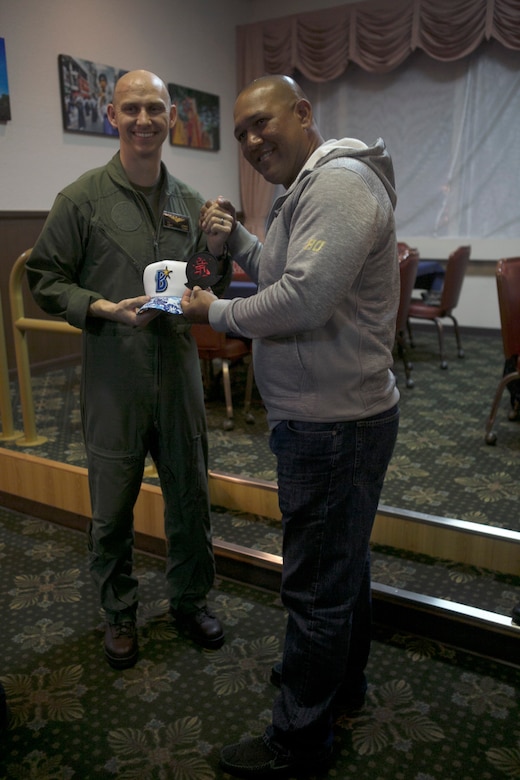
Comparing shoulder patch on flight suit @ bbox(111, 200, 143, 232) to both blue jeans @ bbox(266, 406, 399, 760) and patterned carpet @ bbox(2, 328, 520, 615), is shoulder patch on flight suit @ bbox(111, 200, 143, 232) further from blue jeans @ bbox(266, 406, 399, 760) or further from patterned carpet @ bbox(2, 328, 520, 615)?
patterned carpet @ bbox(2, 328, 520, 615)

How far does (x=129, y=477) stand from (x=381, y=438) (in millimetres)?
741

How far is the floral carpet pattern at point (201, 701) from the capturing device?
1377 mm

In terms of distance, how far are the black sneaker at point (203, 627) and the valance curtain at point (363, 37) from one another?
524 centimetres

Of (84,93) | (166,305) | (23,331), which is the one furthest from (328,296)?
(84,93)

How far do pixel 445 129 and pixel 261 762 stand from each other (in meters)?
5.86

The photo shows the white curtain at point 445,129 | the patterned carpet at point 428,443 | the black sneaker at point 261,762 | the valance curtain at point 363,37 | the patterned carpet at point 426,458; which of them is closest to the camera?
the black sneaker at point 261,762

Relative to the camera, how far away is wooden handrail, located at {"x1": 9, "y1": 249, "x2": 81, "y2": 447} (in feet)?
8.98

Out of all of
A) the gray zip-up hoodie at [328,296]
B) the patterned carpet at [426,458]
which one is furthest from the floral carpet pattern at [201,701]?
the gray zip-up hoodie at [328,296]

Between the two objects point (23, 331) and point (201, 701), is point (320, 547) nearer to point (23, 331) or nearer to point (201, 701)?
point (201, 701)

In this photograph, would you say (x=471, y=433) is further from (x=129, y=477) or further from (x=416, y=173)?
(x=416, y=173)

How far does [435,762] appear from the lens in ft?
4.49

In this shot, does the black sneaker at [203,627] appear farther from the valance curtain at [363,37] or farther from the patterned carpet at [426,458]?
the valance curtain at [363,37]

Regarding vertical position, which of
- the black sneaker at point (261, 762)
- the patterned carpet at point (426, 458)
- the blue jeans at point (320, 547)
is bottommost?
the black sneaker at point (261, 762)

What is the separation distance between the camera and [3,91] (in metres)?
4.12
